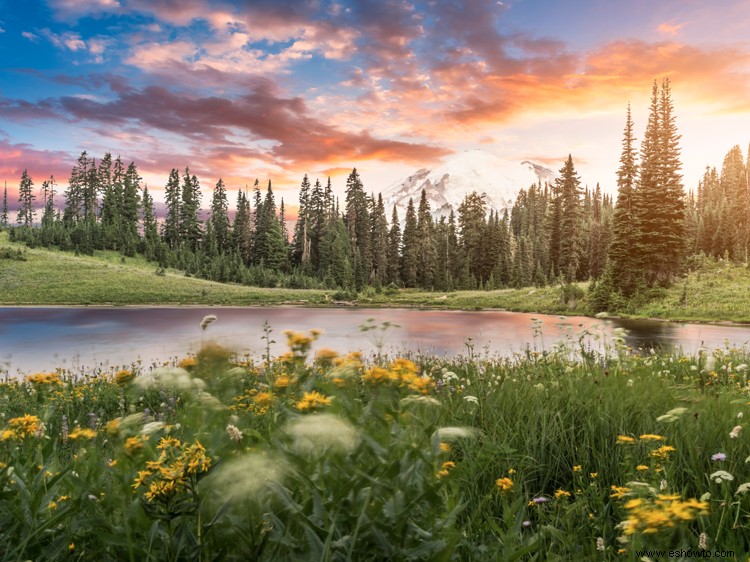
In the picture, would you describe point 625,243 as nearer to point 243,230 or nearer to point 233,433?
point 233,433

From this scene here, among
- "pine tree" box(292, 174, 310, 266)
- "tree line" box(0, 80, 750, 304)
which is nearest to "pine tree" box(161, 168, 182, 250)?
"tree line" box(0, 80, 750, 304)

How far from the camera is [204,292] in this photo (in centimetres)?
5494

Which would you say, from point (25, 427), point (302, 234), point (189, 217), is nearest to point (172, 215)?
point (189, 217)

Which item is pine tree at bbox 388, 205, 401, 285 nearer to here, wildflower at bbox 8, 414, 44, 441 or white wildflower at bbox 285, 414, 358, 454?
wildflower at bbox 8, 414, 44, 441

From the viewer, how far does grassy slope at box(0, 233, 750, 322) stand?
1533 inches

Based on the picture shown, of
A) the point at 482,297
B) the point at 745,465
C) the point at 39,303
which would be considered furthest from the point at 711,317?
the point at 39,303

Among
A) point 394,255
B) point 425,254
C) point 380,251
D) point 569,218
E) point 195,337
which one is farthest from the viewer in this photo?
point 394,255

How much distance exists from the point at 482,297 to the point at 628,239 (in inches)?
723

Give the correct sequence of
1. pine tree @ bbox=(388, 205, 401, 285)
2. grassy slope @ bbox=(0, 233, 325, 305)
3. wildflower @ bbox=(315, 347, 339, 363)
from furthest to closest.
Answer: pine tree @ bbox=(388, 205, 401, 285), grassy slope @ bbox=(0, 233, 325, 305), wildflower @ bbox=(315, 347, 339, 363)

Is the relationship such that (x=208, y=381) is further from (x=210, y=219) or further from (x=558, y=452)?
(x=210, y=219)

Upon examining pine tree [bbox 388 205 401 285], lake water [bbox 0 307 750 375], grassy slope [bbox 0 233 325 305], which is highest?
pine tree [bbox 388 205 401 285]

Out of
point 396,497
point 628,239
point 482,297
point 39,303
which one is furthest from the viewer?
point 482,297

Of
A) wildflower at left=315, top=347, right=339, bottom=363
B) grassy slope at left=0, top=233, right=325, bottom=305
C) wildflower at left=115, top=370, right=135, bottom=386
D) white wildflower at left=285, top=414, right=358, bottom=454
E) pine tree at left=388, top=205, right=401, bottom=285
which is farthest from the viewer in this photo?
pine tree at left=388, top=205, right=401, bottom=285

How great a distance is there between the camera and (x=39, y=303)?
48.9 meters
